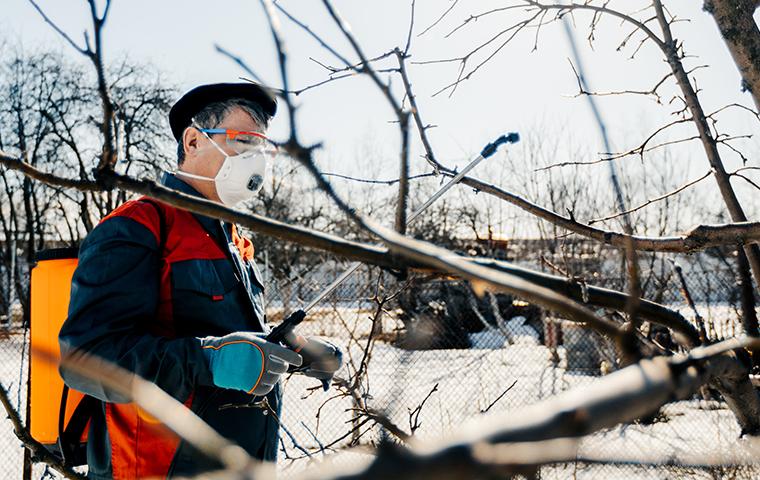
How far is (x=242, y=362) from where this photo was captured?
147 cm

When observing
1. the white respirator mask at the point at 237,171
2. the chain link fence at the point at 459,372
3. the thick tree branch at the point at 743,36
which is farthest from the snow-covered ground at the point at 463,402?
the thick tree branch at the point at 743,36

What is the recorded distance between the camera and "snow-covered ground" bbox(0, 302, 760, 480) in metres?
5.07

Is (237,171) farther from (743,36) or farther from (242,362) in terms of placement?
(743,36)

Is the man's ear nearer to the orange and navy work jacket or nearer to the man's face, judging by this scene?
the man's face

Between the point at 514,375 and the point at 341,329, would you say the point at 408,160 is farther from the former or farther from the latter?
the point at 341,329

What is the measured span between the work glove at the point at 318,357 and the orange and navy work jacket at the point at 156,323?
0.18 metres

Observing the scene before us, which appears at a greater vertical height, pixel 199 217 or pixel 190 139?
pixel 190 139

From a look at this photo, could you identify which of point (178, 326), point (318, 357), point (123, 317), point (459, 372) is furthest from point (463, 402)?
point (123, 317)

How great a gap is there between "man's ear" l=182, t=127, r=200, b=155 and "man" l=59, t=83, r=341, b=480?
0.05 ft

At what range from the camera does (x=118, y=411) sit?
1553mm

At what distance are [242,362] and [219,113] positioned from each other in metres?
0.90

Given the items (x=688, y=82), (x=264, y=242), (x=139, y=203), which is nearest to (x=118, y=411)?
(x=139, y=203)

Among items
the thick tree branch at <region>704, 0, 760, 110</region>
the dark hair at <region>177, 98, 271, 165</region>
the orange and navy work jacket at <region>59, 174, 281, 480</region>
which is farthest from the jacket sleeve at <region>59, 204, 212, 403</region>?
the thick tree branch at <region>704, 0, 760, 110</region>

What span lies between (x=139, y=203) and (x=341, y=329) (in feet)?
40.0
